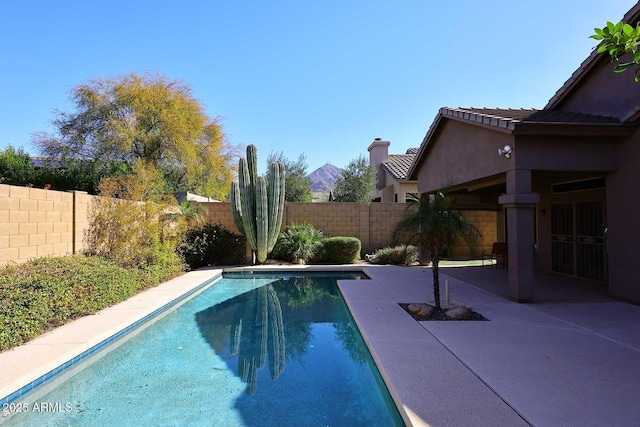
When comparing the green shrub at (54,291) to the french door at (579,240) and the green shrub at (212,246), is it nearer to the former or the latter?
the green shrub at (212,246)

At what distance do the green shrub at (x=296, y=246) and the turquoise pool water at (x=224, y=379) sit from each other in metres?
6.81

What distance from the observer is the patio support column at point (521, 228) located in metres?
7.99

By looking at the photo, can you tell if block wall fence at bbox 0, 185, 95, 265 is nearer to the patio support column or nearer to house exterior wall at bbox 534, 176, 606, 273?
the patio support column

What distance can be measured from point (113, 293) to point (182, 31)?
32.3ft

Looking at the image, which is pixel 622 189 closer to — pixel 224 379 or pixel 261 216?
pixel 224 379

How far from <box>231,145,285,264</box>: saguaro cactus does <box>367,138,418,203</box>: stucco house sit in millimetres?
9886

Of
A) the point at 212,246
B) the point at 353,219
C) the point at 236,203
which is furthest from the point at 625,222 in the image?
the point at 212,246

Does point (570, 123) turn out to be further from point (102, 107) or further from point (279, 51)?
point (102, 107)

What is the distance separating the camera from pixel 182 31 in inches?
533

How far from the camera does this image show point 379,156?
26391 mm

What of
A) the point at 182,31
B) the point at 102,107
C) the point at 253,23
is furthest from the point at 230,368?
→ the point at 102,107

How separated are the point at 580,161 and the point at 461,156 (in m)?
3.14

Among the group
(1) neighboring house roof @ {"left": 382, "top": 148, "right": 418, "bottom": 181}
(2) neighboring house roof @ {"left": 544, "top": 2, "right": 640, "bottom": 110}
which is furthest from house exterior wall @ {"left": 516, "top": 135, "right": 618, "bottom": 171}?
(1) neighboring house roof @ {"left": 382, "top": 148, "right": 418, "bottom": 181}

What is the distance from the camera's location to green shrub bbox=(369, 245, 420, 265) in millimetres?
15000
